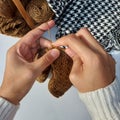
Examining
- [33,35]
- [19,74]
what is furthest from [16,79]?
[33,35]

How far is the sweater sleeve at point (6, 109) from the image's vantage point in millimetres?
611

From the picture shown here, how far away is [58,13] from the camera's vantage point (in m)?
0.91

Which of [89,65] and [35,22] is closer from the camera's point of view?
[89,65]

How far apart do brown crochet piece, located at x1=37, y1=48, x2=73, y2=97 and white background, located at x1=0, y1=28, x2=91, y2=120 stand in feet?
0.15

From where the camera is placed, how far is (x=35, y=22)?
0.90 meters

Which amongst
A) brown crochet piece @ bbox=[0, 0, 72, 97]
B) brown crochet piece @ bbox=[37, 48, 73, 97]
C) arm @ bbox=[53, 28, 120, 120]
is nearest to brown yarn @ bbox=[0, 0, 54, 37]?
brown crochet piece @ bbox=[0, 0, 72, 97]

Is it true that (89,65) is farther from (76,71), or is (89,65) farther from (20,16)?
(20,16)

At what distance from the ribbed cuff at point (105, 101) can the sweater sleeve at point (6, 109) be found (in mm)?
147

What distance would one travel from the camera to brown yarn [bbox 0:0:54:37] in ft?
2.83

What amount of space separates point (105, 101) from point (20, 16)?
1.37ft

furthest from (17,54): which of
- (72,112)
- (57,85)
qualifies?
(72,112)

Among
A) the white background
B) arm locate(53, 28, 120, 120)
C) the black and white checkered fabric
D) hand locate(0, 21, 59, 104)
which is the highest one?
Answer: hand locate(0, 21, 59, 104)

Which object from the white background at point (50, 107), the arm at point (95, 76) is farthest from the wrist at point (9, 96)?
the white background at point (50, 107)

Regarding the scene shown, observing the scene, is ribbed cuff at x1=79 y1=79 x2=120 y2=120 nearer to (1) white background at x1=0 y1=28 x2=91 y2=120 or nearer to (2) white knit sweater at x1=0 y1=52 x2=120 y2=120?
(2) white knit sweater at x1=0 y1=52 x2=120 y2=120
